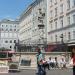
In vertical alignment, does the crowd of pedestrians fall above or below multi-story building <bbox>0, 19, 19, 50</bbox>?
below

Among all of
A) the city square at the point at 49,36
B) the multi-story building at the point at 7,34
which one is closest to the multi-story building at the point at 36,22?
the city square at the point at 49,36

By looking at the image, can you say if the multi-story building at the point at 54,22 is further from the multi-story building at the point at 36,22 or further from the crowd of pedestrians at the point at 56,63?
the crowd of pedestrians at the point at 56,63

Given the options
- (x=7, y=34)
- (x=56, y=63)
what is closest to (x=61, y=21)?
(x=56, y=63)

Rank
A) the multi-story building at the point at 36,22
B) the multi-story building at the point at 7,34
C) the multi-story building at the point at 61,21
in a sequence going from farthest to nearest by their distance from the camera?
the multi-story building at the point at 7,34
the multi-story building at the point at 36,22
the multi-story building at the point at 61,21

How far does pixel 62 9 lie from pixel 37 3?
20.6m

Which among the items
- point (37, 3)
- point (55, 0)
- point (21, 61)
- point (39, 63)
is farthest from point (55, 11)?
point (39, 63)

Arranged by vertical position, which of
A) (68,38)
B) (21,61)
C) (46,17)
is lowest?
(21,61)

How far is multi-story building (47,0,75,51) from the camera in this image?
55.0m

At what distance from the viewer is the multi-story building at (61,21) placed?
180 feet

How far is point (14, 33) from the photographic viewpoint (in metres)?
146

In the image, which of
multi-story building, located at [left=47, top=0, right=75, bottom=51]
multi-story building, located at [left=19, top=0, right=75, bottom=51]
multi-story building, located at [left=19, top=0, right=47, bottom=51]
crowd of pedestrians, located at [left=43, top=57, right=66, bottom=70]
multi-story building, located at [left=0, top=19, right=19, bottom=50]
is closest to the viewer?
crowd of pedestrians, located at [left=43, top=57, right=66, bottom=70]

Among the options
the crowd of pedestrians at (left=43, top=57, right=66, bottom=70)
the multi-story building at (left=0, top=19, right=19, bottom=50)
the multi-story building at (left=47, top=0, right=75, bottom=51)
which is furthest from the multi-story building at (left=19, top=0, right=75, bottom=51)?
the multi-story building at (left=0, top=19, right=19, bottom=50)

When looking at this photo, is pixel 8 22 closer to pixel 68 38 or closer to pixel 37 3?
pixel 37 3

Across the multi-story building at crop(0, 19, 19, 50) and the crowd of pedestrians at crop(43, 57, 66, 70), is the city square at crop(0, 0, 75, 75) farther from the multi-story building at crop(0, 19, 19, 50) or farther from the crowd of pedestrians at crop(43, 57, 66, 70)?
the multi-story building at crop(0, 19, 19, 50)
